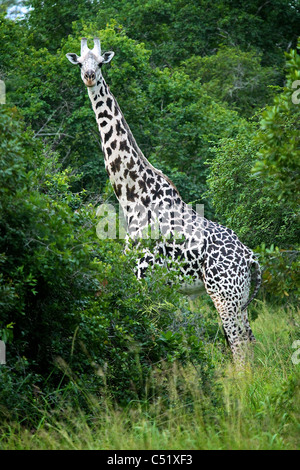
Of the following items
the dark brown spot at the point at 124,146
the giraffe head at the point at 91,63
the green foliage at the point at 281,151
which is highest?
the giraffe head at the point at 91,63

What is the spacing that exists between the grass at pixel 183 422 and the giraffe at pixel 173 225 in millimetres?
2089

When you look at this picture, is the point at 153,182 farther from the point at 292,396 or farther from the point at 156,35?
the point at 156,35

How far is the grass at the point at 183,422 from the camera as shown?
4613 mm

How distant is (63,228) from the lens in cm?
519

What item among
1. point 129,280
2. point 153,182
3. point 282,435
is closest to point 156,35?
point 153,182

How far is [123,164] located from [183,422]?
4032mm

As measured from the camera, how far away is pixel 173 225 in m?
8.35

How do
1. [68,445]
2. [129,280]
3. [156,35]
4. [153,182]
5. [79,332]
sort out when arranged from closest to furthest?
1. [68,445]
2. [79,332]
3. [129,280]
4. [153,182]
5. [156,35]

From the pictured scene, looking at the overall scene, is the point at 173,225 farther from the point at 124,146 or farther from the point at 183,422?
the point at 183,422

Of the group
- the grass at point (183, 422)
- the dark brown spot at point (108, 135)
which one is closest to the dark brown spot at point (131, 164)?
the dark brown spot at point (108, 135)

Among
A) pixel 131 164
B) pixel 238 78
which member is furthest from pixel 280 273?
pixel 238 78

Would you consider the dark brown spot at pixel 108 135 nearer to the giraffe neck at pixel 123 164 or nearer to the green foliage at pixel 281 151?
the giraffe neck at pixel 123 164

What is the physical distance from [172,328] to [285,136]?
212 cm

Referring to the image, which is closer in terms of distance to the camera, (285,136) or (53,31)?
(285,136)
